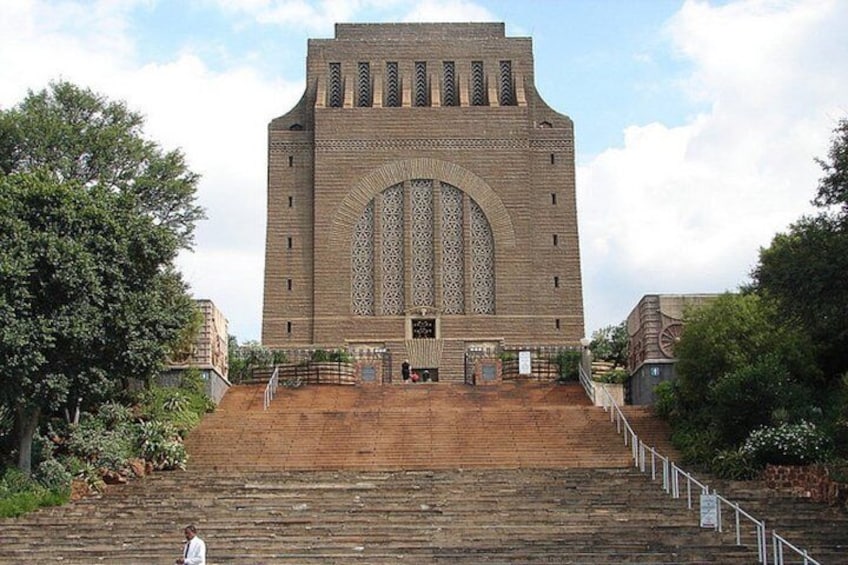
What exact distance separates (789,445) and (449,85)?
85.3ft

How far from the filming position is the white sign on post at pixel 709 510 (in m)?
20.5

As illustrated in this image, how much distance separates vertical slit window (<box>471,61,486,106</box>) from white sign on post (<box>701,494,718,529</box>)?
29058 mm

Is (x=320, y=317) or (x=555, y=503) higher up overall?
(x=320, y=317)

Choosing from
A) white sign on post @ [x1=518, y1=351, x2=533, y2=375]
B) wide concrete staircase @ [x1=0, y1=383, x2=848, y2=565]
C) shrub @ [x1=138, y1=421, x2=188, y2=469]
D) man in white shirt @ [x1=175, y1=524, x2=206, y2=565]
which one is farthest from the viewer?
white sign on post @ [x1=518, y1=351, x2=533, y2=375]

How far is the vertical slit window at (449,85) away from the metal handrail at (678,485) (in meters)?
18.6

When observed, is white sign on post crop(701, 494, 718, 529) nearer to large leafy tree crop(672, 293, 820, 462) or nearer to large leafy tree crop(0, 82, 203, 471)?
large leafy tree crop(672, 293, 820, 462)

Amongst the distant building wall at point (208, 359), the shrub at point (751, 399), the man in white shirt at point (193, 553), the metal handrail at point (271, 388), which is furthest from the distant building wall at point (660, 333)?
the man in white shirt at point (193, 553)

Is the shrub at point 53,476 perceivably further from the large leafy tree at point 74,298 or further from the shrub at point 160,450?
the shrub at point 160,450

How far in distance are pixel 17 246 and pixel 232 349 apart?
17609 millimetres

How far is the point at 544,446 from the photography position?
28.3m

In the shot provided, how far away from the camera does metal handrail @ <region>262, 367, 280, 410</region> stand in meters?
35.0

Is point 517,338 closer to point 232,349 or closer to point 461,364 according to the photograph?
point 461,364

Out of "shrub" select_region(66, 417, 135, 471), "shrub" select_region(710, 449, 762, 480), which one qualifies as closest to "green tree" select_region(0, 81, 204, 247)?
"shrub" select_region(66, 417, 135, 471)

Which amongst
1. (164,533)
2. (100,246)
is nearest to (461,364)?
(100,246)
